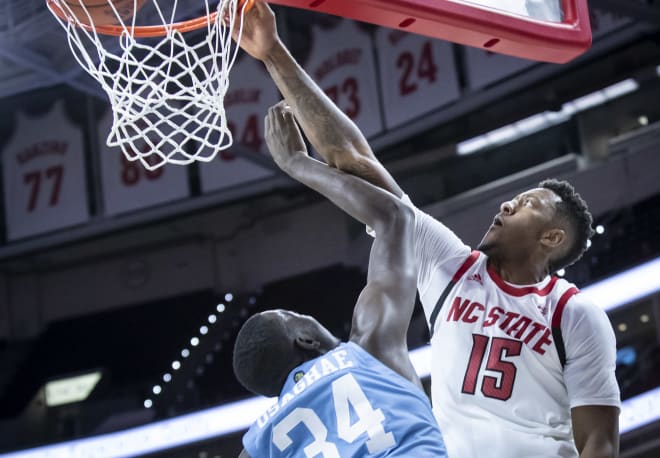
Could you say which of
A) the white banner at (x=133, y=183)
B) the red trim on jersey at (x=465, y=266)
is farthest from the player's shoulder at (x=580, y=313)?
the white banner at (x=133, y=183)

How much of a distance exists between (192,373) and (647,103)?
19.0 feet

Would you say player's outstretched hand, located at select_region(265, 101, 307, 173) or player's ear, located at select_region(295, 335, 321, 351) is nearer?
player's ear, located at select_region(295, 335, 321, 351)

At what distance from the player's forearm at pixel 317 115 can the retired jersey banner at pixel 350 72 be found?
286 inches

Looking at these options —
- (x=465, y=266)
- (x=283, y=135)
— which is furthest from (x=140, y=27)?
(x=465, y=266)

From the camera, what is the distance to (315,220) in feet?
39.5

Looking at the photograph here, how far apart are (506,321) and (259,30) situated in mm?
1198

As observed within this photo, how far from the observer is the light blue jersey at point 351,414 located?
7.27ft

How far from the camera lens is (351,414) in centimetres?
226

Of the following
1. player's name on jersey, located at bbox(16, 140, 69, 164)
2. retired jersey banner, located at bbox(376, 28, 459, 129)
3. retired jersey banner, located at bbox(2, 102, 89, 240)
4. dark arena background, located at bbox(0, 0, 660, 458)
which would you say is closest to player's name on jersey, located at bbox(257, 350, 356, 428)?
dark arena background, located at bbox(0, 0, 660, 458)

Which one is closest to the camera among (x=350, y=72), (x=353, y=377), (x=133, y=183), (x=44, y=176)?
(x=353, y=377)

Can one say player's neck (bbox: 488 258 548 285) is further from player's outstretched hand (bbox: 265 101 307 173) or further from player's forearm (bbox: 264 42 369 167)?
player's outstretched hand (bbox: 265 101 307 173)

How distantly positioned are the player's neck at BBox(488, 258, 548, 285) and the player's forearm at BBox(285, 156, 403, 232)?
714 millimetres

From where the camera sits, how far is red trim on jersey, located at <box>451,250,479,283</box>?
3.20m

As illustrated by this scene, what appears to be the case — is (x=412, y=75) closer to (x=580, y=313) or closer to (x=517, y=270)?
(x=517, y=270)
